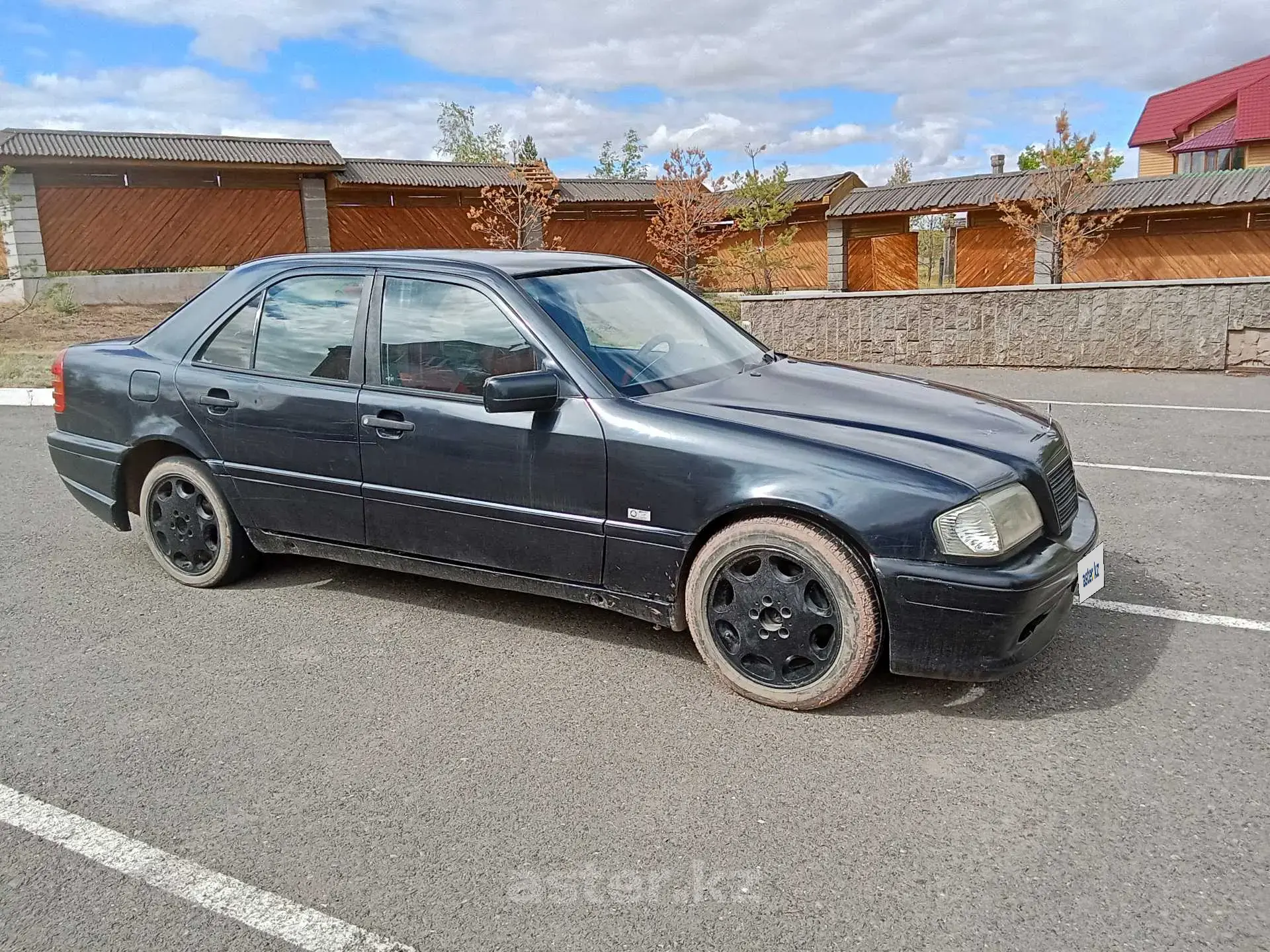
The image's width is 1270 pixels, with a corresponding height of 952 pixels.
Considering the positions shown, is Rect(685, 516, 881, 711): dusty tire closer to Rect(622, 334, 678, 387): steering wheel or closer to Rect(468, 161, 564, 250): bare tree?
Rect(622, 334, 678, 387): steering wheel

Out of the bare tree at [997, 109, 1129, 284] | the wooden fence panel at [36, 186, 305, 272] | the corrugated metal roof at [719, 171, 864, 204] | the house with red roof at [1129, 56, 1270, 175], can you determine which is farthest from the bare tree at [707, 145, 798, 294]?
the house with red roof at [1129, 56, 1270, 175]

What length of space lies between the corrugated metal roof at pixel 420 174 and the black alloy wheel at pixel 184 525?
24.1 metres

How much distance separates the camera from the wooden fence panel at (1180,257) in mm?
25016

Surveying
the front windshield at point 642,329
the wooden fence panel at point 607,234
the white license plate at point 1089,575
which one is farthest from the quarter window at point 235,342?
the wooden fence panel at point 607,234

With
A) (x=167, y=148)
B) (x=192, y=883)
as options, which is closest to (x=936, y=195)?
(x=167, y=148)

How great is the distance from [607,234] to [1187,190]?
647 inches

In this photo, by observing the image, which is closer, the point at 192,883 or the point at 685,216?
the point at 192,883

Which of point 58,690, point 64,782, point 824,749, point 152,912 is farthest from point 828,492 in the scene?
point 58,690

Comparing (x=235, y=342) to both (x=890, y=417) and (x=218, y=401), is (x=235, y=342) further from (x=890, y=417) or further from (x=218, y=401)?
(x=890, y=417)

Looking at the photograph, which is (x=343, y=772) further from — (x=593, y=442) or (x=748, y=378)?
(x=748, y=378)

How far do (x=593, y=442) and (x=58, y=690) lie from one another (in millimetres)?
2219

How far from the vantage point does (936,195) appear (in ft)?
94.8

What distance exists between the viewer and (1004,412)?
13.8 ft

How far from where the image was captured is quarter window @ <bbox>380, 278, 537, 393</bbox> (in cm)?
412
